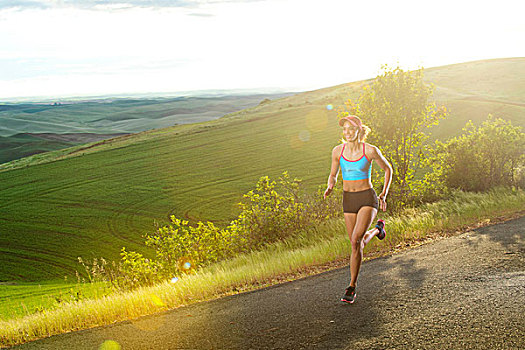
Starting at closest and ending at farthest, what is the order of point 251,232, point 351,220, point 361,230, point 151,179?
point 361,230
point 351,220
point 251,232
point 151,179

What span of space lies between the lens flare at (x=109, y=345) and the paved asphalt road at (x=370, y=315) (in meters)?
0.06

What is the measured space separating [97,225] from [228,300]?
111 ft

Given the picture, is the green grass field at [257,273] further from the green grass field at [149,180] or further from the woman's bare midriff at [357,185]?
the green grass field at [149,180]

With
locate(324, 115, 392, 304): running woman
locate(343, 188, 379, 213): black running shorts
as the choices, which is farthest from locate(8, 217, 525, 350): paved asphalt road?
locate(343, 188, 379, 213): black running shorts

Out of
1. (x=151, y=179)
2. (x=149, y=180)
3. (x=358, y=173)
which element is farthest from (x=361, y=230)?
(x=151, y=179)

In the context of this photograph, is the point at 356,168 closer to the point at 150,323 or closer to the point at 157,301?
the point at 150,323

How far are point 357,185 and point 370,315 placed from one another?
2002 mm

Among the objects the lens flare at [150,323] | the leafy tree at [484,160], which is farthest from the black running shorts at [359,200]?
the leafy tree at [484,160]

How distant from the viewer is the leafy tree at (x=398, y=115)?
1736 centimetres

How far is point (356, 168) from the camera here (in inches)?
233

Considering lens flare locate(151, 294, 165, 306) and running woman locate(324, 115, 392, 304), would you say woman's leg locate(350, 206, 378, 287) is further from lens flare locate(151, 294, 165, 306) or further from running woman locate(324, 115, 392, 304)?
lens flare locate(151, 294, 165, 306)

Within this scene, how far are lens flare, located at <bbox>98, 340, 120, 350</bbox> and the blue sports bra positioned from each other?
14.1 ft

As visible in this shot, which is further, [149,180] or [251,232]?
[149,180]

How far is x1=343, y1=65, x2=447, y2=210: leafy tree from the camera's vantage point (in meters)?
17.4
